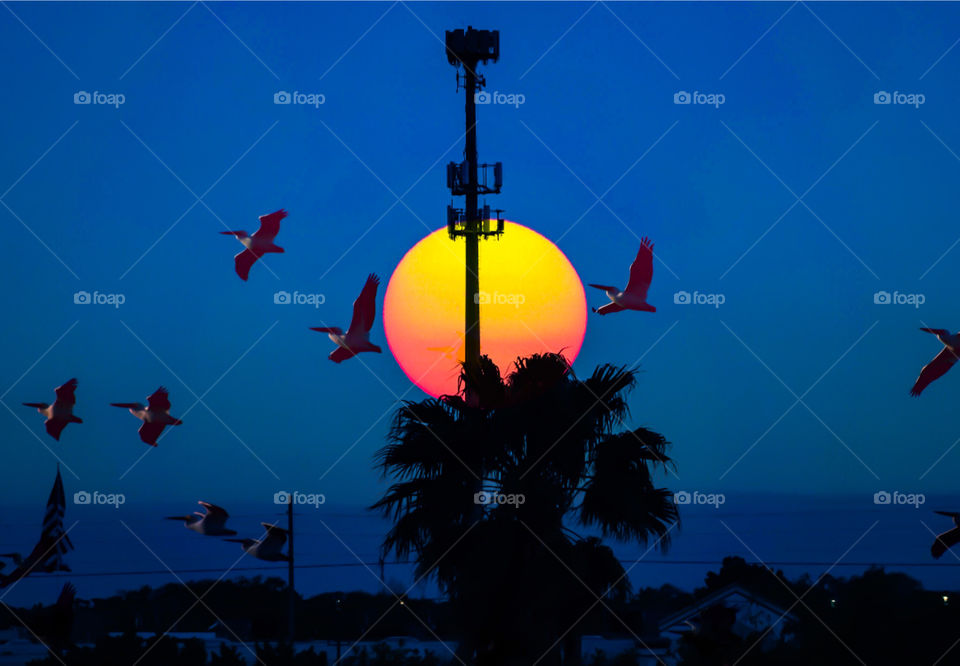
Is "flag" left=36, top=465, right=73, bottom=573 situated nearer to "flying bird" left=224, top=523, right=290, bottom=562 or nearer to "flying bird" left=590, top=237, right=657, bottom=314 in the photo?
"flying bird" left=224, top=523, right=290, bottom=562

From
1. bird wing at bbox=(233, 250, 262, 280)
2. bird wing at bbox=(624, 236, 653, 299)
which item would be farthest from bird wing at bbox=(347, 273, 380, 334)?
bird wing at bbox=(624, 236, 653, 299)

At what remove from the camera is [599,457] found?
45.4 ft

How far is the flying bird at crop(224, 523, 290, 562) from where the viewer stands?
1358cm

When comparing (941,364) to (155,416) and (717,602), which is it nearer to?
(717,602)

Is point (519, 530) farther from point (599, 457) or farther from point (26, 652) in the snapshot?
point (26, 652)

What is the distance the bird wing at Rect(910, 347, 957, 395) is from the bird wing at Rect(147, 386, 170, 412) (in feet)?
30.5

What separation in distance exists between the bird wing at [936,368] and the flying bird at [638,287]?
10.9 ft

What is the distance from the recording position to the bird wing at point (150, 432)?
1485 cm

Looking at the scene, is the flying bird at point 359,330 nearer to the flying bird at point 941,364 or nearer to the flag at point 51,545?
the flag at point 51,545

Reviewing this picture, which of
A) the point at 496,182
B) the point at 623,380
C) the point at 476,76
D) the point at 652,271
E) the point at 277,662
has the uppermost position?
the point at 476,76

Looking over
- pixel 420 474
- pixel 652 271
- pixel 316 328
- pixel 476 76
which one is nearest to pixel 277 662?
pixel 420 474

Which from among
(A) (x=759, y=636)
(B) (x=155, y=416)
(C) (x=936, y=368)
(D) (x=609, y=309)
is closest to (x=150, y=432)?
(B) (x=155, y=416)

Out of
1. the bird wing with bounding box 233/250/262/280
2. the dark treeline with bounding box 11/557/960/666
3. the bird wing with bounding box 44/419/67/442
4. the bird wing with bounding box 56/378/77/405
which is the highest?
the bird wing with bounding box 233/250/262/280

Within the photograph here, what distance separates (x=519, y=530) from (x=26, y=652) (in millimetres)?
8099
